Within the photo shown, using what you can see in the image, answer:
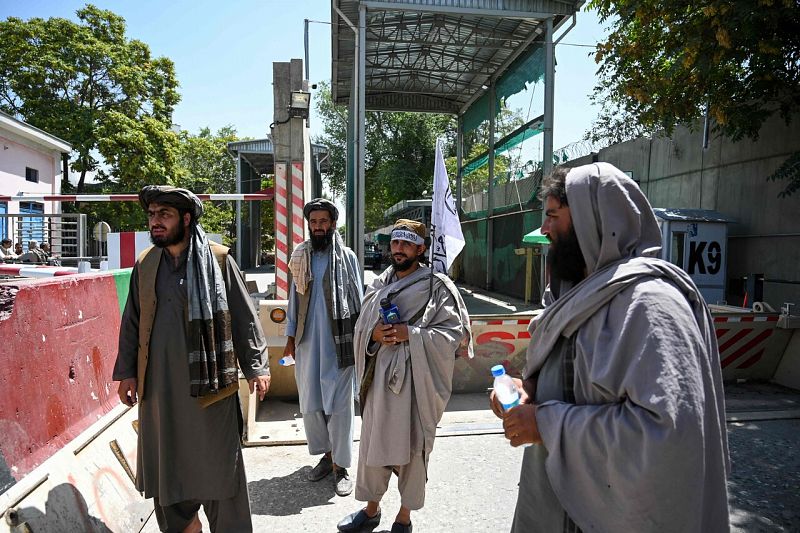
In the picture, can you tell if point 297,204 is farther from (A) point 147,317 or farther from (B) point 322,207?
(A) point 147,317

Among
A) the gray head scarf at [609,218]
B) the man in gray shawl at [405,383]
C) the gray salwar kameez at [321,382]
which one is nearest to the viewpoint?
the gray head scarf at [609,218]

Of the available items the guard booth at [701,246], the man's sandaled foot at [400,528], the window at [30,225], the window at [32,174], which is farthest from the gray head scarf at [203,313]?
the window at [32,174]

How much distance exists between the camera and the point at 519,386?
1854mm

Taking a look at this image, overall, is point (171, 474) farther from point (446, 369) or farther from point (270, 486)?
point (446, 369)

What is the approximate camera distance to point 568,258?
170cm

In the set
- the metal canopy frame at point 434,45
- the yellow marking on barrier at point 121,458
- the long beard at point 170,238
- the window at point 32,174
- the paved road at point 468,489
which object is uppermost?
the metal canopy frame at point 434,45

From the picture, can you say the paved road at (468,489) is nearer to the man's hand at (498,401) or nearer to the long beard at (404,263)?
the long beard at (404,263)

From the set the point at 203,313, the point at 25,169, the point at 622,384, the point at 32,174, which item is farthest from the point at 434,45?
the point at 32,174

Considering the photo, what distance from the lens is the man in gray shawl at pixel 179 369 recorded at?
2.72 m

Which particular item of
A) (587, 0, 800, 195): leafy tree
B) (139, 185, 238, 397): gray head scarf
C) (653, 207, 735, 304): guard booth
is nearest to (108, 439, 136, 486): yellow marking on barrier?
(139, 185, 238, 397): gray head scarf

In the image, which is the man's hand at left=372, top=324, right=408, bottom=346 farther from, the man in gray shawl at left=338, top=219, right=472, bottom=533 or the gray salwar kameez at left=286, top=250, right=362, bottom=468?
the gray salwar kameez at left=286, top=250, right=362, bottom=468

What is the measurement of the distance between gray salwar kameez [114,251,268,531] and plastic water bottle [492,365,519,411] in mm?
1636

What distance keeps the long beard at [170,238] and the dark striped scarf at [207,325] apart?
6 centimetres

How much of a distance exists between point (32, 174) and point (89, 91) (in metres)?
6.74
